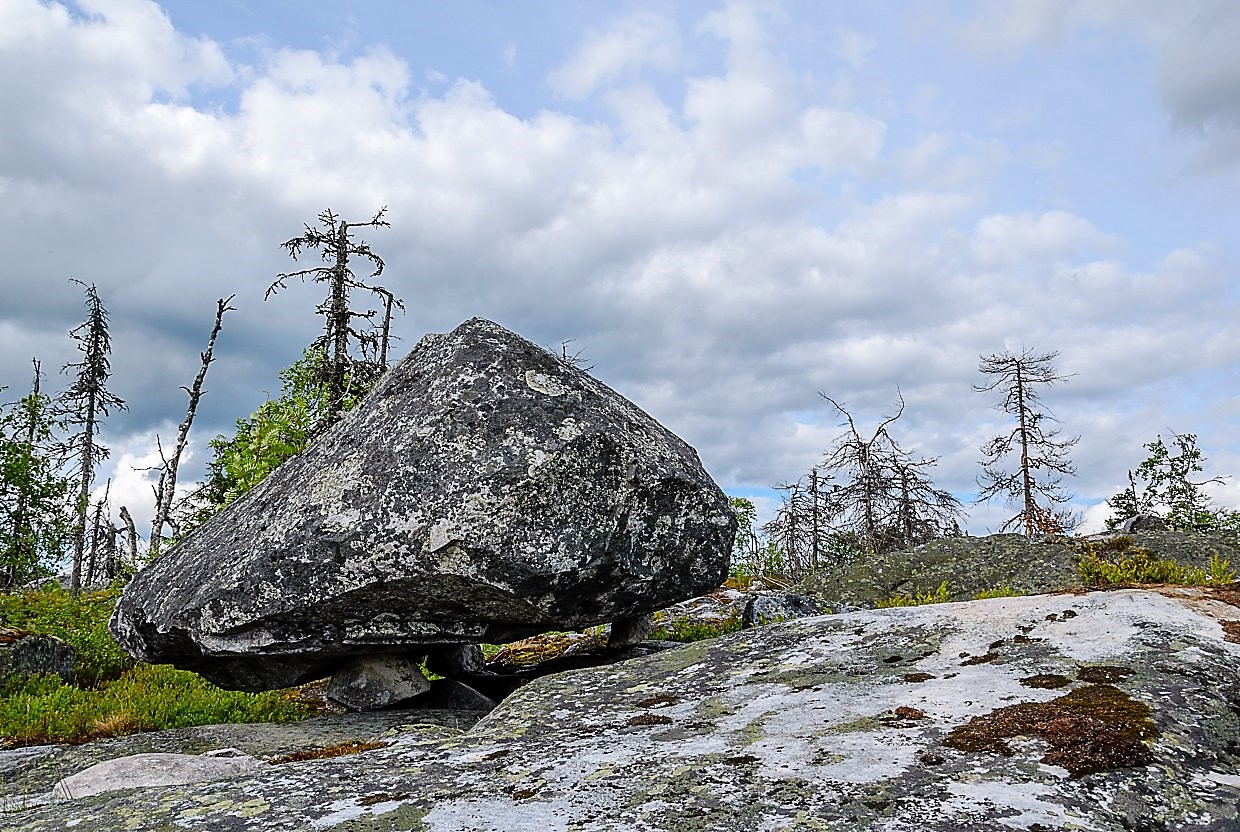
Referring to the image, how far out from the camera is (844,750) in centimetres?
568

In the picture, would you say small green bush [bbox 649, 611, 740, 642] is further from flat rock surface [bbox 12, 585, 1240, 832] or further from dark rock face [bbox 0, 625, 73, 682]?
dark rock face [bbox 0, 625, 73, 682]

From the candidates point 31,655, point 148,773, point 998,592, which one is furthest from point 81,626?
point 998,592

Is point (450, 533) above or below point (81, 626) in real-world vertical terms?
above

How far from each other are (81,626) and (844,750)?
2000cm

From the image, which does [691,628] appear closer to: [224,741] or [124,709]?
[224,741]

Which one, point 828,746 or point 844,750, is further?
point 828,746

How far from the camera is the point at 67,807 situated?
6.32 m

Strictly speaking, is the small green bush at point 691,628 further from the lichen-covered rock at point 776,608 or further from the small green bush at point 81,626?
the small green bush at point 81,626

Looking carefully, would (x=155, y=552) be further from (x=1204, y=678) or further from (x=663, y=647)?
(x=1204, y=678)

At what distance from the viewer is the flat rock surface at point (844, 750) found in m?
4.86

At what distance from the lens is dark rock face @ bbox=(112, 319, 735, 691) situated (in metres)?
9.95

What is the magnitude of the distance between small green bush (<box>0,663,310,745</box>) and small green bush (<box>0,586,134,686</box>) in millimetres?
2042

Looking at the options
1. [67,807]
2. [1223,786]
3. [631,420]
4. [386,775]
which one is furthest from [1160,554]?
[67,807]

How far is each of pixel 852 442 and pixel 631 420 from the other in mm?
15291
